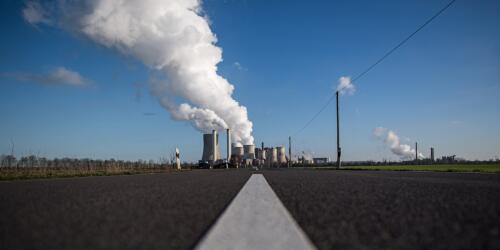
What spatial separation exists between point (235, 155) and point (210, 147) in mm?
6449

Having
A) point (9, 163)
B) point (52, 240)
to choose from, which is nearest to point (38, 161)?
point (9, 163)

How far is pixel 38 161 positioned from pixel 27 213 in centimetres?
2096

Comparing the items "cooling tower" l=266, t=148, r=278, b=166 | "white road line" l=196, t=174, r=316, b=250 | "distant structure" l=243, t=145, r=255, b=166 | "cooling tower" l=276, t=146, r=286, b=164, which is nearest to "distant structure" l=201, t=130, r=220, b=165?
"distant structure" l=243, t=145, r=255, b=166

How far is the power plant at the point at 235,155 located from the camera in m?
71.9

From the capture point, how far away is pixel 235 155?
77000mm

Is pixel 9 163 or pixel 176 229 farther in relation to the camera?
pixel 9 163

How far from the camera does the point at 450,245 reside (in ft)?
4.96

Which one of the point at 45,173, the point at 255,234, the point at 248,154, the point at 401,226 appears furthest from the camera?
the point at 248,154

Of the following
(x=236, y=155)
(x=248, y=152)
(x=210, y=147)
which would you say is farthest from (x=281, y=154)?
(x=210, y=147)

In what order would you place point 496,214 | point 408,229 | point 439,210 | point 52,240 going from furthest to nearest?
point 439,210, point 496,214, point 408,229, point 52,240

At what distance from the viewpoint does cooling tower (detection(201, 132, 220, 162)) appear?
73312mm

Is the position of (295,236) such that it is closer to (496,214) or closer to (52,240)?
(52,240)

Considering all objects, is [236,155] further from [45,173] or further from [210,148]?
[45,173]

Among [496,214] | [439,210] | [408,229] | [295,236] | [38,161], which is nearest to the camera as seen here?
[295,236]
